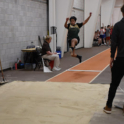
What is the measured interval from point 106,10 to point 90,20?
232 inches

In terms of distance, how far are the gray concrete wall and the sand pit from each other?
248 cm

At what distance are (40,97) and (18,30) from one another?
4.64 metres

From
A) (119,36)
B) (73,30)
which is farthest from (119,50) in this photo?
(73,30)

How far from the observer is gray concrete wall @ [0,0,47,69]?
833cm

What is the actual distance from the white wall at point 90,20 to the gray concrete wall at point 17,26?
21.1 feet

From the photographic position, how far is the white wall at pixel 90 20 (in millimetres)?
16423

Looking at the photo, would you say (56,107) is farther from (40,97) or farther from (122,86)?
(122,86)

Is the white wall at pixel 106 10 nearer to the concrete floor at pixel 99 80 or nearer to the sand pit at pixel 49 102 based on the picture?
the concrete floor at pixel 99 80

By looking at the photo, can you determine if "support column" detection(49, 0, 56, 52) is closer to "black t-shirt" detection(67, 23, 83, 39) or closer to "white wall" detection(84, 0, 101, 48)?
"black t-shirt" detection(67, 23, 83, 39)

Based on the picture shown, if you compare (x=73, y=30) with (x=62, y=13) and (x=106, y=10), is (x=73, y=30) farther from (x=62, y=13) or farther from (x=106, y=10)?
(x=106, y=10)

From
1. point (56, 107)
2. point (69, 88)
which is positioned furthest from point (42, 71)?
point (56, 107)

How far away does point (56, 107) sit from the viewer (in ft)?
14.2

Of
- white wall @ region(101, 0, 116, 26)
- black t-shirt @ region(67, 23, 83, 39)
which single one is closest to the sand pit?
black t-shirt @ region(67, 23, 83, 39)

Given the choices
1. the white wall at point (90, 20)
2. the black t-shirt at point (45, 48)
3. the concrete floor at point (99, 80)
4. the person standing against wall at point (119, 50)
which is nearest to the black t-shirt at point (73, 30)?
the black t-shirt at point (45, 48)
